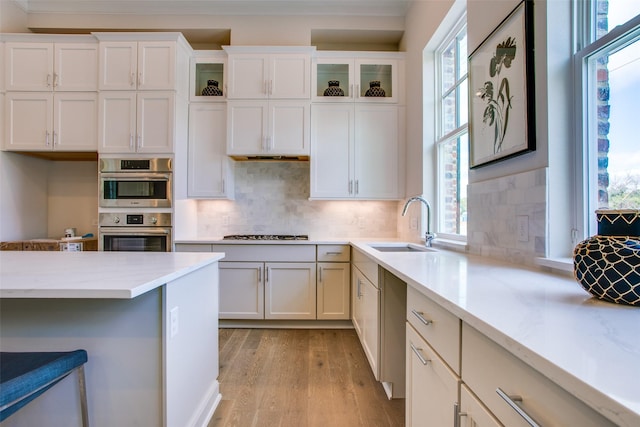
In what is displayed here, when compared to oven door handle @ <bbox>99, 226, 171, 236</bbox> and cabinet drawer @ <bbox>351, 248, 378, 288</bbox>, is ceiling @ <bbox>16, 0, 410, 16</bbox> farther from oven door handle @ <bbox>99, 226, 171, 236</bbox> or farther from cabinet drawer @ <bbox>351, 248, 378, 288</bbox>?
cabinet drawer @ <bbox>351, 248, 378, 288</bbox>

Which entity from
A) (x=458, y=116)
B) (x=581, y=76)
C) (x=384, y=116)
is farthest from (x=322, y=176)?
(x=581, y=76)

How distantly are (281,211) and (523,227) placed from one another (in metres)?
2.47

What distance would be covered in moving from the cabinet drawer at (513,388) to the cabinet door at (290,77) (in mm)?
2784

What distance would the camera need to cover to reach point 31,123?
290 centimetres

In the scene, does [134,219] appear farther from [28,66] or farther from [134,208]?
[28,66]

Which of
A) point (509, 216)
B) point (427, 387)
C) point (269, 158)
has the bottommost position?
point (427, 387)

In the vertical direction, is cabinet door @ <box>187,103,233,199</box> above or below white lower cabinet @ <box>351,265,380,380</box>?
above

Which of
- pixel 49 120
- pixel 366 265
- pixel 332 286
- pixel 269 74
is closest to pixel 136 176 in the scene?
pixel 49 120

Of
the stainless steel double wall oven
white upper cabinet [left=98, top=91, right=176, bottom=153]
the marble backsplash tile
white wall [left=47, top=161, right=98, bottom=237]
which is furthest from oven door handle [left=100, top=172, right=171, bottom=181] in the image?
the marble backsplash tile

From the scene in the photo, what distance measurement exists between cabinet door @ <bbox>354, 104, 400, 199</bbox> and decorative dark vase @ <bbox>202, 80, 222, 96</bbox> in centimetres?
147

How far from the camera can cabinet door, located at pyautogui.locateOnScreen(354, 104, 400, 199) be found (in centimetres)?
311

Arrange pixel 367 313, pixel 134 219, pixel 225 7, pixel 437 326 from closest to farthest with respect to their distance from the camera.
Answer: pixel 437 326, pixel 367 313, pixel 134 219, pixel 225 7

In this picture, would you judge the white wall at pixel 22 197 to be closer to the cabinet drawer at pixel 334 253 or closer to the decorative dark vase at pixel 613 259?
the cabinet drawer at pixel 334 253

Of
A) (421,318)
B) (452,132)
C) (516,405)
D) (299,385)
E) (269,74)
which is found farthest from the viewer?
(269,74)
